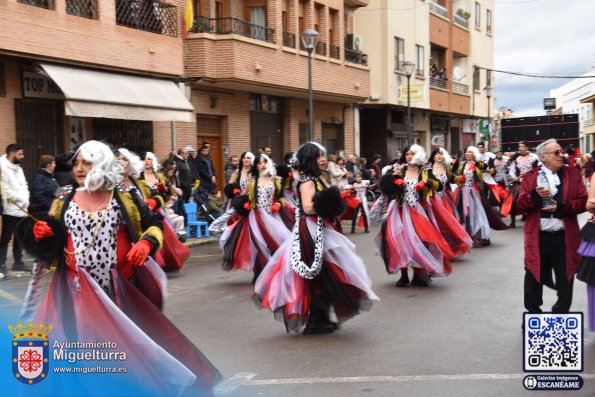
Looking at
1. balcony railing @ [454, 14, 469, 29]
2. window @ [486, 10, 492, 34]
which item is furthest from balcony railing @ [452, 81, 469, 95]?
window @ [486, 10, 492, 34]

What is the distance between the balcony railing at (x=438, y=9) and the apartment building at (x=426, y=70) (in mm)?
54

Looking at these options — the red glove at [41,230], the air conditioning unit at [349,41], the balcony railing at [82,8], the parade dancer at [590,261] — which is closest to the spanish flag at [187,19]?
the balcony railing at [82,8]

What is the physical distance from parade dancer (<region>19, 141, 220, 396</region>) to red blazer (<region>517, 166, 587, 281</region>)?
3.59 m

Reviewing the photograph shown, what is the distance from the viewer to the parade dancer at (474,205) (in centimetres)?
1435

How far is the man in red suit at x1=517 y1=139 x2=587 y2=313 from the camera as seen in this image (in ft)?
22.6

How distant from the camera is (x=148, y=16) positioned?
19.5 metres

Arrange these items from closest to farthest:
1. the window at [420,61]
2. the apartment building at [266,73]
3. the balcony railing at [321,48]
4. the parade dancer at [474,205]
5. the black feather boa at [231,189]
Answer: the black feather boa at [231,189], the parade dancer at [474,205], the apartment building at [266,73], the balcony railing at [321,48], the window at [420,61]

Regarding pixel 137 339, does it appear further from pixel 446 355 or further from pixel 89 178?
pixel 446 355

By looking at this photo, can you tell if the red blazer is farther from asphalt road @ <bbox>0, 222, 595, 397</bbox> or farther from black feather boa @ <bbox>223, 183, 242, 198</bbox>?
black feather boa @ <bbox>223, 183, 242, 198</bbox>

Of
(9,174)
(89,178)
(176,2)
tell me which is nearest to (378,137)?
(176,2)

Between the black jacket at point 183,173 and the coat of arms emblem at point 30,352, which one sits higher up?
the black jacket at point 183,173

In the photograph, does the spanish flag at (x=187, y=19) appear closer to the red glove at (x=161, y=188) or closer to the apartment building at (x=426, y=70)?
the red glove at (x=161, y=188)

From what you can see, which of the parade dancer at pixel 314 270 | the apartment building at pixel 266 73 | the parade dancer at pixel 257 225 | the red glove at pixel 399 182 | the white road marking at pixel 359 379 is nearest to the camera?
the white road marking at pixel 359 379

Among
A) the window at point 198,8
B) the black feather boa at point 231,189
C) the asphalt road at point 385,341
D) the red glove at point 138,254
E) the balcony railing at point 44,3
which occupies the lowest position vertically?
the asphalt road at point 385,341
